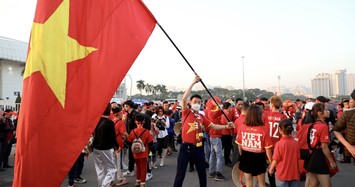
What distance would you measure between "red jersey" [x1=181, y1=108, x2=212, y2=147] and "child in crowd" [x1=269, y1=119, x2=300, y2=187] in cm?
138

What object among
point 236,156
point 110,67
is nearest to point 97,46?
point 110,67

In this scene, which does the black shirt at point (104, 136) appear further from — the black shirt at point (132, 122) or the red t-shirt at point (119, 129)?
the black shirt at point (132, 122)

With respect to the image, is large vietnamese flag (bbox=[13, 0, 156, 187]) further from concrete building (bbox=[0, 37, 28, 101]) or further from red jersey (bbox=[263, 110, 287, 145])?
concrete building (bbox=[0, 37, 28, 101])

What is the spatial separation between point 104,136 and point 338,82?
8699 centimetres

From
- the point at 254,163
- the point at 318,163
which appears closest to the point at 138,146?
the point at 254,163

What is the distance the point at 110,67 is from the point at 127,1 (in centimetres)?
84

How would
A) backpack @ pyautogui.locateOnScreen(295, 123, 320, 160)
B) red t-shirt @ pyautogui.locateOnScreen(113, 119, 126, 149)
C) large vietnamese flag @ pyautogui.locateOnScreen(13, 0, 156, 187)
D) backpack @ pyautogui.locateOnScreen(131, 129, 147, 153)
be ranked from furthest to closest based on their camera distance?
red t-shirt @ pyautogui.locateOnScreen(113, 119, 126, 149) → backpack @ pyautogui.locateOnScreen(131, 129, 147, 153) → backpack @ pyautogui.locateOnScreen(295, 123, 320, 160) → large vietnamese flag @ pyautogui.locateOnScreen(13, 0, 156, 187)

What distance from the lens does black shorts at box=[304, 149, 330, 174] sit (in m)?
4.44

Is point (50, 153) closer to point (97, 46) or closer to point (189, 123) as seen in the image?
point (97, 46)

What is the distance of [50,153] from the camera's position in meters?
2.88

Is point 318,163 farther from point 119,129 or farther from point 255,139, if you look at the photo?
point 119,129

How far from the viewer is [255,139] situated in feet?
15.4

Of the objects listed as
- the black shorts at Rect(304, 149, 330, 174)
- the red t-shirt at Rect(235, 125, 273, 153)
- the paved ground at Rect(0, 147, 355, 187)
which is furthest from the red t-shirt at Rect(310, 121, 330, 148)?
the paved ground at Rect(0, 147, 355, 187)

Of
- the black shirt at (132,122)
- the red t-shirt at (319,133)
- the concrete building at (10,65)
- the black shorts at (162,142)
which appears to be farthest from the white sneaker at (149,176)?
the concrete building at (10,65)
